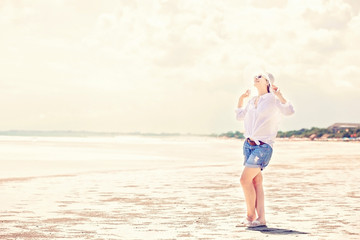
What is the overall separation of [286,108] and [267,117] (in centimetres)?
26

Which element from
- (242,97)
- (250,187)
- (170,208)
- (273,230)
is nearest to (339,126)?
(170,208)

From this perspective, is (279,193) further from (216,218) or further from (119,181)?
(119,181)

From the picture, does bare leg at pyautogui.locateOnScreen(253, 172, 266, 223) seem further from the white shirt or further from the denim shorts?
the white shirt

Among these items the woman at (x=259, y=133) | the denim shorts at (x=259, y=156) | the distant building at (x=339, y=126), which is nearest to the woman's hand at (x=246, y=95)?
the woman at (x=259, y=133)

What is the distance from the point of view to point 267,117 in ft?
22.6

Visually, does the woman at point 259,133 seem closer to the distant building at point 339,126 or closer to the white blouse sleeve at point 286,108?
the white blouse sleeve at point 286,108

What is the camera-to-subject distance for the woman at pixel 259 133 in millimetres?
6852

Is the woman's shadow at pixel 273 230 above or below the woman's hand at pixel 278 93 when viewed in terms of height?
below

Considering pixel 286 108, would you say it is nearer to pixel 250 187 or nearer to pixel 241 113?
pixel 241 113

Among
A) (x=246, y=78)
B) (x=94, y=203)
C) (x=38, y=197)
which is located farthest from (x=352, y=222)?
(x=38, y=197)

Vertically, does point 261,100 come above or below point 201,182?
above

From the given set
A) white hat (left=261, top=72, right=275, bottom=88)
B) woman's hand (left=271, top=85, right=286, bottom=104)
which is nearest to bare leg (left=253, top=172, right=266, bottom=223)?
woman's hand (left=271, top=85, right=286, bottom=104)

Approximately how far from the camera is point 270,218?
7734mm

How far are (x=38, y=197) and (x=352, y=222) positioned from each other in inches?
232
